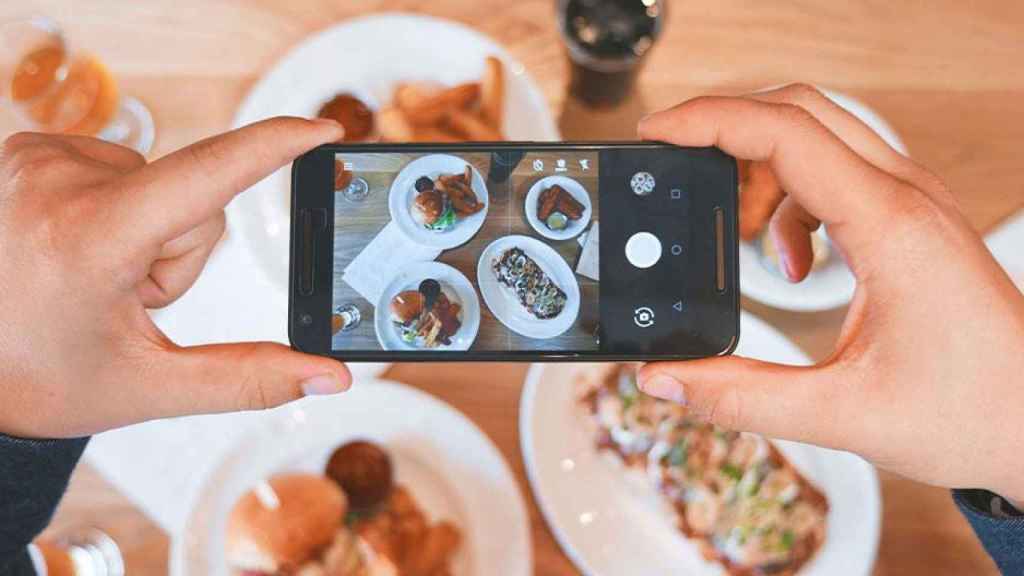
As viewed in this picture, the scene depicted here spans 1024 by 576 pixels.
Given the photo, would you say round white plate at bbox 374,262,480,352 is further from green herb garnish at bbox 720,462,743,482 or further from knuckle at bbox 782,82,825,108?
green herb garnish at bbox 720,462,743,482

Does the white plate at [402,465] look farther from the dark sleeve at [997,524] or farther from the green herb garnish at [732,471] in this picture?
the dark sleeve at [997,524]

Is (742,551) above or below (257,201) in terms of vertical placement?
below

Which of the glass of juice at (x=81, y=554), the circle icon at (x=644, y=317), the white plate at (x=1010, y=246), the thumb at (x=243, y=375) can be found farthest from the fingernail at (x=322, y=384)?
the white plate at (x=1010, y=246)

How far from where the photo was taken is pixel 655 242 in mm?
643

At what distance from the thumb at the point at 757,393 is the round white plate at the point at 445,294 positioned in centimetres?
13

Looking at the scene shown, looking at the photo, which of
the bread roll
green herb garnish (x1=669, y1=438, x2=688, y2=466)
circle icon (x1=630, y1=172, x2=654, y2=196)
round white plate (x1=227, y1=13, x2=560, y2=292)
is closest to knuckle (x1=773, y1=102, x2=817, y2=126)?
circle icon (x1=630, y1=172, x2=654, y2=196)

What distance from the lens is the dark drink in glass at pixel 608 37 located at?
0.91 metres

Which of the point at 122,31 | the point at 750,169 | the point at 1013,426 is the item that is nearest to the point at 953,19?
the point at 750,169

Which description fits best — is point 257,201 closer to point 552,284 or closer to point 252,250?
point 252,250

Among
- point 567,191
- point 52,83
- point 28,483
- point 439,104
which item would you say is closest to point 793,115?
point 567,191

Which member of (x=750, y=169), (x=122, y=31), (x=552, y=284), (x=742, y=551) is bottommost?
(x=742, y=551)

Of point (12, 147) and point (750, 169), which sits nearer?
point (12, 147)

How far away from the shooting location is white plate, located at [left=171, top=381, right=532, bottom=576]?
879mm

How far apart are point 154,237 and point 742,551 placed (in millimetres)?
664
